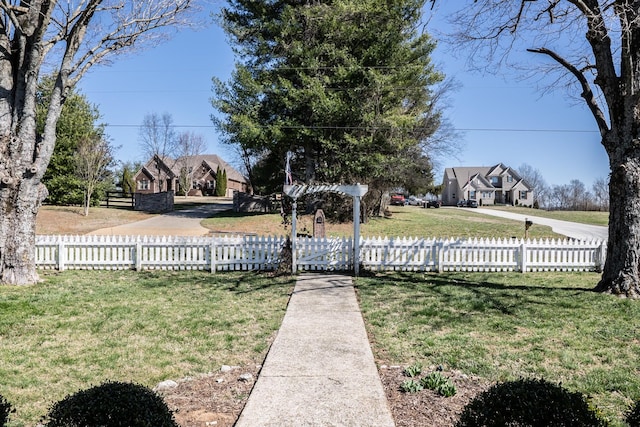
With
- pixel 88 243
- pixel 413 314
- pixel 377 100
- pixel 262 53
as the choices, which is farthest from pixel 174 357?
pixel 262 53

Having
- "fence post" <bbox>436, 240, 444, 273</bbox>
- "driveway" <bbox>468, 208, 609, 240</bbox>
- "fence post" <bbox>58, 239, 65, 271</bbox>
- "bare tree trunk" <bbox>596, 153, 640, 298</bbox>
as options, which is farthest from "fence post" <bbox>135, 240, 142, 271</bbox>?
"driveway" <bbox>468, 208, 609, 240</bbox>

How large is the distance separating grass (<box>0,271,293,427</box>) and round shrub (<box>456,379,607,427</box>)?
308cm


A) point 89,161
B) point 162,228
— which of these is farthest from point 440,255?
point 89,161

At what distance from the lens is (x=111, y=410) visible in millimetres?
2393

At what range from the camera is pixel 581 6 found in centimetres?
834

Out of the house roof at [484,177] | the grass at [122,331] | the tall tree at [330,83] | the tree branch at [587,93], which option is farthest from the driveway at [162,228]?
the house roof at [484,177]

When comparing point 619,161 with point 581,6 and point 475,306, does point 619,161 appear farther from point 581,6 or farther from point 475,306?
point 475,306

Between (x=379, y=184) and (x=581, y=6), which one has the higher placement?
(x=581, y=6)

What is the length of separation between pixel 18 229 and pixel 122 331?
4847 mm

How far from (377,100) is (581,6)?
14067mm

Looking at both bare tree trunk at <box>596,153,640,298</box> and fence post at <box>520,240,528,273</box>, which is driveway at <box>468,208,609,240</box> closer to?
fence post at <box>520,240,528,273</box>

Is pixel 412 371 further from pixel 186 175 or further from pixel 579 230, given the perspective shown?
pixel 186 175

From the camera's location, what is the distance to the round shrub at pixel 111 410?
92.3 inches

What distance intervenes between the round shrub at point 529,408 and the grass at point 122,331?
308 centimetres
